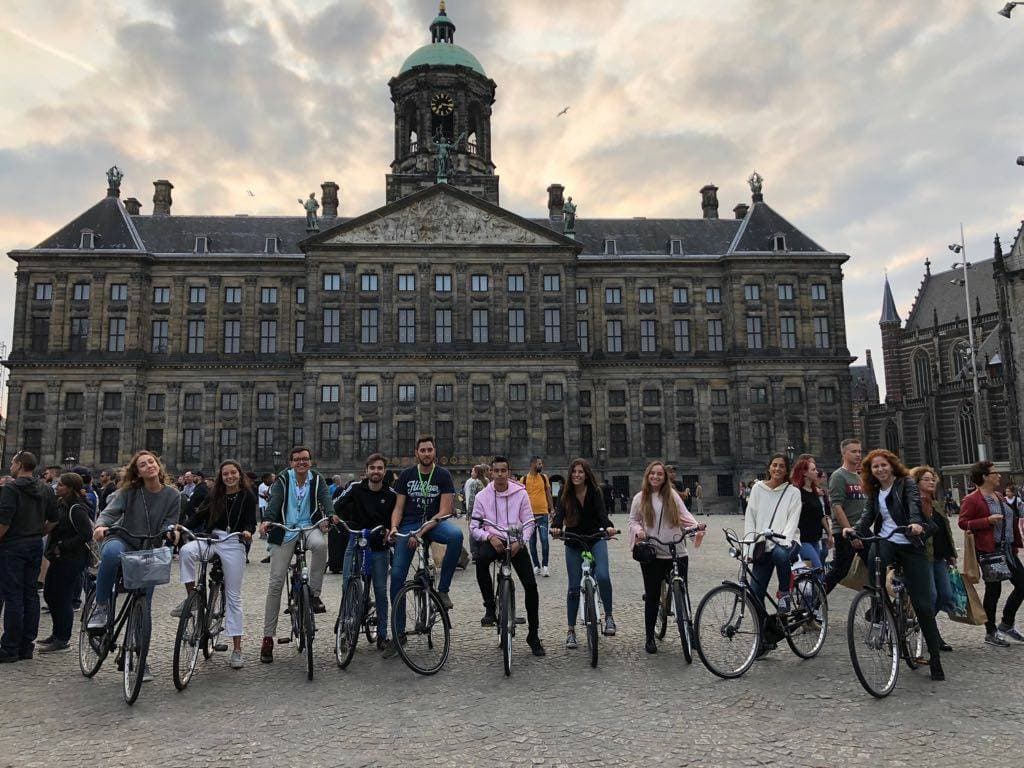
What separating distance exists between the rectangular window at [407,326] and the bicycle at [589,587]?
41178 mm

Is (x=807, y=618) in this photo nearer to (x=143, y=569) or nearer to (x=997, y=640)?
(x=997, y=640)

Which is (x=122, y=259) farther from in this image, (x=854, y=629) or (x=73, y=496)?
(x=854, y=629)

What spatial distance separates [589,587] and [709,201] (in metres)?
57.0

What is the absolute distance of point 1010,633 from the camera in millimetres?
9516

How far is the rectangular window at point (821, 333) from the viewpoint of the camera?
53.1m

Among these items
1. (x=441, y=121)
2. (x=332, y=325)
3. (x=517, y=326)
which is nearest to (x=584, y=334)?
(x=517, y=326)

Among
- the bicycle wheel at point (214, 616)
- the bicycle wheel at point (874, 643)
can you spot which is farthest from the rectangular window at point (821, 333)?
the bicycle wheel at point (214, 616)

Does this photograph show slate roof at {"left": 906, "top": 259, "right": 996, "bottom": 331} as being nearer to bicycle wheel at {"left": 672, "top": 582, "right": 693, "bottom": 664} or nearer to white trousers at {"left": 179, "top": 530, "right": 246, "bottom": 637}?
bicycle wheel at {"left": 672, "top": 582, "right": 693, "bottom": 664}

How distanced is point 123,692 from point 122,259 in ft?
164

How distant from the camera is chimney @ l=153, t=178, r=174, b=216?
187 ft

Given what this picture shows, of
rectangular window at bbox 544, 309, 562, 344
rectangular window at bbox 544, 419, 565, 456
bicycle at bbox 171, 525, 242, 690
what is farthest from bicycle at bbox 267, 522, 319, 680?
rectangular window at bbox 544, 309, 562, 344

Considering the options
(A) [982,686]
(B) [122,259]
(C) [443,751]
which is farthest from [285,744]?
(B) [122,259]

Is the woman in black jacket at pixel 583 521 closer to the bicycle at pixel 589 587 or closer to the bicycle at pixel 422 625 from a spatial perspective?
the bicycle at pixel 589 587

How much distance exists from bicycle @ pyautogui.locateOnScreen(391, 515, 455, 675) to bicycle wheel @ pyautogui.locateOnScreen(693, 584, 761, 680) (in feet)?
8.92
